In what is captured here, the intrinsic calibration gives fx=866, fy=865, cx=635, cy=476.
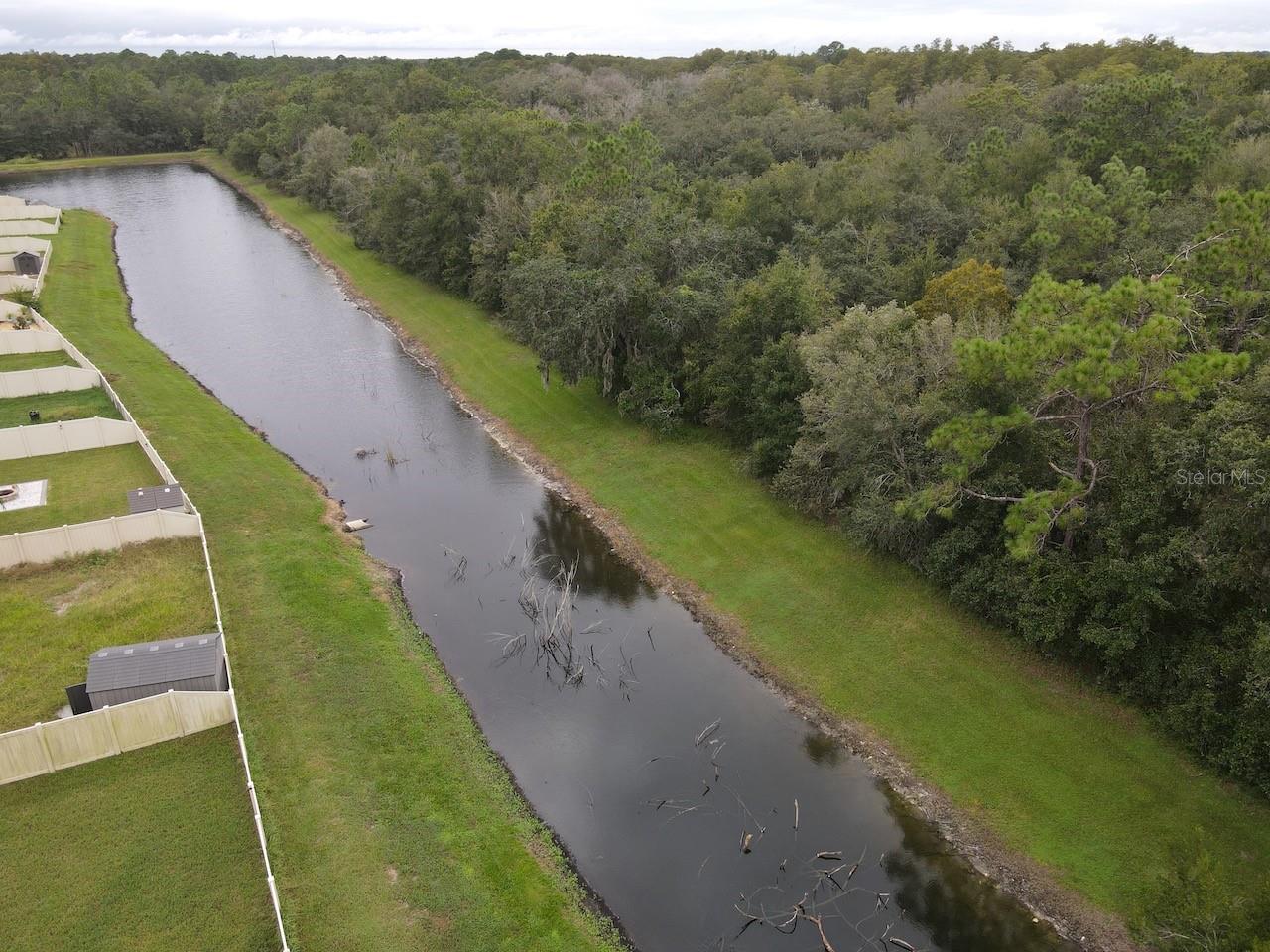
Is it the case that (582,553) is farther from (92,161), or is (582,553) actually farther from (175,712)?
(92,161)

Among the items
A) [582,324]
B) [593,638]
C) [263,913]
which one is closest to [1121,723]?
[593,638]

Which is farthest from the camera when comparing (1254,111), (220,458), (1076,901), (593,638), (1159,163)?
(1254,111)

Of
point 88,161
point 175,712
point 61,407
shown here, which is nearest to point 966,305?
point 175,712

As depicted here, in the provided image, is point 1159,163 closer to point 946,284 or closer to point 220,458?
point 946,284

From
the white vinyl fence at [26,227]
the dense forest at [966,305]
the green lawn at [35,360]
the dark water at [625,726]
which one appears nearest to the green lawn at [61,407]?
the green lawn at [35,360]

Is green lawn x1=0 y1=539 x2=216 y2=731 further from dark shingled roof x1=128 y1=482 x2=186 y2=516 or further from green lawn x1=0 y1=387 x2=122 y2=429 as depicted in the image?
green lawn x1=0 y1=387 x2=122 y2=429

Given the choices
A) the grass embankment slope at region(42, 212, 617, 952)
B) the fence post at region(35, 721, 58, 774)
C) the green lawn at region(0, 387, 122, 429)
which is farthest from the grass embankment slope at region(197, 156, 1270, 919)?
the green lawn at region(0, 387, 122, 429)
